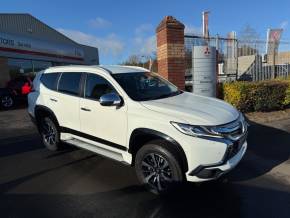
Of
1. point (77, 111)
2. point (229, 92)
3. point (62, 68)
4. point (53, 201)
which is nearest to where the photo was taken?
point (53, 201)

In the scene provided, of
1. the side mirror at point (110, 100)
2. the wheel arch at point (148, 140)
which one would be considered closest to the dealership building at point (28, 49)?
the side mirror at point (110, 100)

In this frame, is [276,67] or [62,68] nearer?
[62,68]

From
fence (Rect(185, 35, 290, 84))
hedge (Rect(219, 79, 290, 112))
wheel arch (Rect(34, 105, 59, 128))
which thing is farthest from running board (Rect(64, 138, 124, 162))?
fence (Rect(185, 35, 290, 84))

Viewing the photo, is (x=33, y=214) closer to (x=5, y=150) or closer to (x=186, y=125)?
(x=186, y=125)

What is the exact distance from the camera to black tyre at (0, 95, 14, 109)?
15.9m

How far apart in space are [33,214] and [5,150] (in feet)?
11.6

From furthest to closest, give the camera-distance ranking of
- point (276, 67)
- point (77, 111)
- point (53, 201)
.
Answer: point (276, 67)
point (77, 111)
point (53, 201)

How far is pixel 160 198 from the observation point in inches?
179

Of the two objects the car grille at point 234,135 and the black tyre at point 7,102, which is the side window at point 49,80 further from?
the black tyre at point 7,102

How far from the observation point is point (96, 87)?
5578 millimetres

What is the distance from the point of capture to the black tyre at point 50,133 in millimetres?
6547

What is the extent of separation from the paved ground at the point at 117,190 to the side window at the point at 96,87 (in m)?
1.33

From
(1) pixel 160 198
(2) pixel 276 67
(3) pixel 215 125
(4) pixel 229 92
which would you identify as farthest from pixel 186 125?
(2) pixel 276 67

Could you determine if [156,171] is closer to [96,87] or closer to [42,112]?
[96,87]
